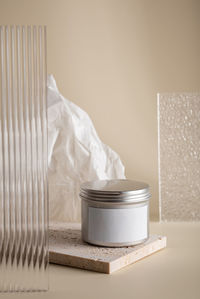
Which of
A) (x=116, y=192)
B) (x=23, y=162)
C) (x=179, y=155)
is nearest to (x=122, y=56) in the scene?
(x=179, y=155)

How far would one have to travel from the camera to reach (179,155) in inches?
41.1

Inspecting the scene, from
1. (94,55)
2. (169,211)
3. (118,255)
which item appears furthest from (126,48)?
(118,255)

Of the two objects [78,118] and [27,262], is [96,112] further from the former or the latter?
[27,262]

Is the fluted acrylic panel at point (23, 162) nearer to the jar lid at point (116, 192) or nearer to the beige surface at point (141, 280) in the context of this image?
the beige surface at point (141, 280)

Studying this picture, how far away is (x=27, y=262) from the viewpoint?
70 cm

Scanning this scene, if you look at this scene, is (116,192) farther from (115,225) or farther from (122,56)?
(122,56)

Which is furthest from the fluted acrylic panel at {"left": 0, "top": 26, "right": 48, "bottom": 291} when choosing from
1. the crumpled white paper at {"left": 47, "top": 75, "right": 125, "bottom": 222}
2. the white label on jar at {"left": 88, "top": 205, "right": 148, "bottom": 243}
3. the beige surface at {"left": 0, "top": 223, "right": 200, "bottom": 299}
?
the crumpled white paper at {"left": 47, "top": 75, "right": 125, "bottom": 222}

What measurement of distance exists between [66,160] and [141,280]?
35 cm

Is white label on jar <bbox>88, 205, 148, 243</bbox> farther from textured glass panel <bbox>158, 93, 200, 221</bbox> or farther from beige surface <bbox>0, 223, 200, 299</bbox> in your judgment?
textured glass panel <bbox>158, 93, 200, 221</bbox>

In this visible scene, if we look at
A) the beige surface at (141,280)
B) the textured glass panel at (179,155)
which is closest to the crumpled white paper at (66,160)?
the textured glass panel at (179,155)

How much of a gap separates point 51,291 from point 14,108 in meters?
0.24

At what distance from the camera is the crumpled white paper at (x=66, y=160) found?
1.02 m

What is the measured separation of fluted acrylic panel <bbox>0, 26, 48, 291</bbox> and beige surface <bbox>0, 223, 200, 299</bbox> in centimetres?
4

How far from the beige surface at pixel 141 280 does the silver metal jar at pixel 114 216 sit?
46mm
